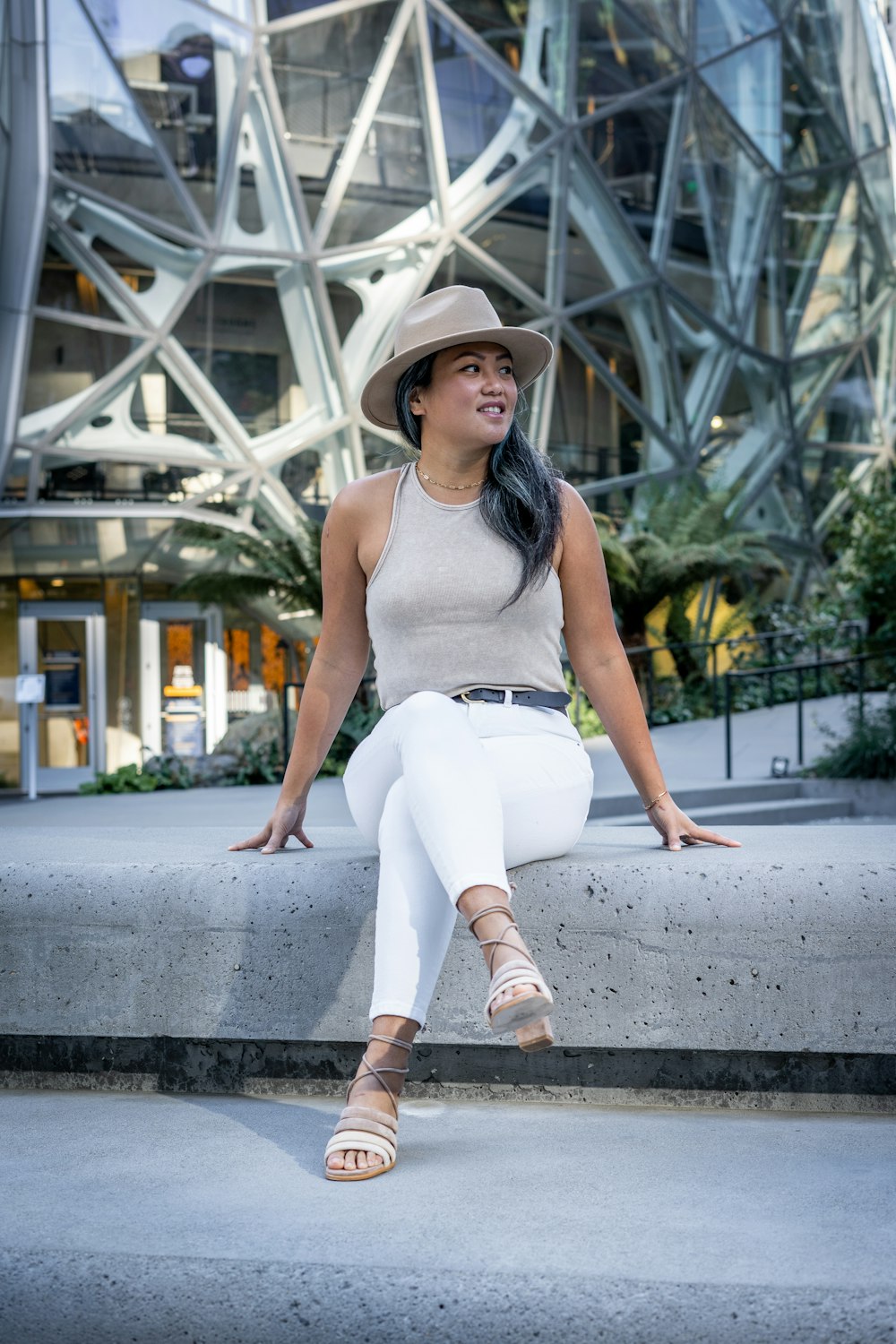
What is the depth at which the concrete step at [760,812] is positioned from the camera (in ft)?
31.5

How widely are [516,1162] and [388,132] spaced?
57.1 ft

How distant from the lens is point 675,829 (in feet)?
9.81

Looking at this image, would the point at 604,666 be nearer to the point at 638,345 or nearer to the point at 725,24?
the point at 638,345

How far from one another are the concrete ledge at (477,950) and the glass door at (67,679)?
1546 centimetres

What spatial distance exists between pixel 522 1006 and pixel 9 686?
55.8 ft

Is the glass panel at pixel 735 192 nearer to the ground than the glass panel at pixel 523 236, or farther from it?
farther from it

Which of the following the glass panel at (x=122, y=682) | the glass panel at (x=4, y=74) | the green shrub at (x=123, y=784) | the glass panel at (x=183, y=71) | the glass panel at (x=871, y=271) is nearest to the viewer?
the green shrub at (x=123, y=784)

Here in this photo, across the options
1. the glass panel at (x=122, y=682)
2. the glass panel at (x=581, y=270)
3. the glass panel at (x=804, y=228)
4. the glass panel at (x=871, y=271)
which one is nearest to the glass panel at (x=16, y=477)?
the glass panel at (x=122, y=682)

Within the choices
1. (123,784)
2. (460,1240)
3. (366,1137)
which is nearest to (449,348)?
(366,1137)

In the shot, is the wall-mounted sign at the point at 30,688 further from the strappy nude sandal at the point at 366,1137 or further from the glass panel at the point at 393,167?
the strappy nude sandal at the point at 366,1137

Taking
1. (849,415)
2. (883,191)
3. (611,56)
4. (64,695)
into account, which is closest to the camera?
(64,695)

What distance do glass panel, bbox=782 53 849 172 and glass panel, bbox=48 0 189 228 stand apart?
491 inches

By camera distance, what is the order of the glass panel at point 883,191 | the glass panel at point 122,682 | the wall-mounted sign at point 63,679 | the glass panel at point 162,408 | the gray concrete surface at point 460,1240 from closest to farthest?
the gray concrete surface at point 460,1240 < the glass panel at point 162,408 < the wall-mounted sign at point 63,679 < the glass panel at point 122,682 < the glass panel at point 883,191

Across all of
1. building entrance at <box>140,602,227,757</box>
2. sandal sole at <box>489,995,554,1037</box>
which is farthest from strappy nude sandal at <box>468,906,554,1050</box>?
building entrance at <box>140,602,227,757</box>
